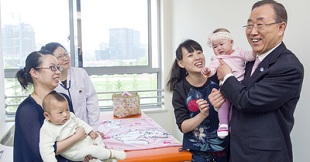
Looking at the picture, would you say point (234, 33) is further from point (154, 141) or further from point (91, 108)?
point (91, 108)

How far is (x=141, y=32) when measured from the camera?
4.39 meters

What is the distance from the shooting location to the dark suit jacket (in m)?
1.14

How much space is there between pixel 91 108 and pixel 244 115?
150cm

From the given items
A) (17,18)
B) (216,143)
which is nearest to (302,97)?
(216,143)

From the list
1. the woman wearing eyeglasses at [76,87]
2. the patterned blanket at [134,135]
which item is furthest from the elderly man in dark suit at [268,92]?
the woman wearing eyeglasses at [76,87]

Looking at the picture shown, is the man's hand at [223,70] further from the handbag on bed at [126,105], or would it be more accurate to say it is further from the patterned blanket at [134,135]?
the handbag on bed at [126,105]

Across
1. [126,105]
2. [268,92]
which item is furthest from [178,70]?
[126,105]

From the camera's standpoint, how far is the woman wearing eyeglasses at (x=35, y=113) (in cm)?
134

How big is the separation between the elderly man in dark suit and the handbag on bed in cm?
235

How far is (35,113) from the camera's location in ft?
4.51

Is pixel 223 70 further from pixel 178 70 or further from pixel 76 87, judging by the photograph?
pixel 76 87

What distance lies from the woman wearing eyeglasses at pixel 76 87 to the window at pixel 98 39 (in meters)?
1.75

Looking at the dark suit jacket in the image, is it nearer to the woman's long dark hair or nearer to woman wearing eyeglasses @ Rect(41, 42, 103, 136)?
the woman's long dark hair

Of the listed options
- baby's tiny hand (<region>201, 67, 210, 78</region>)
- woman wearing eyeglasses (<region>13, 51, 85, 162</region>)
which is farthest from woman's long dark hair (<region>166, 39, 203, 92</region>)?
woman wearing eyeglasses (<region>13, 51, 85, 162</region>)
